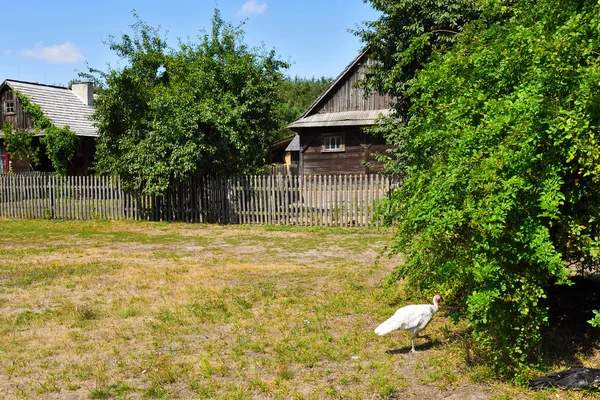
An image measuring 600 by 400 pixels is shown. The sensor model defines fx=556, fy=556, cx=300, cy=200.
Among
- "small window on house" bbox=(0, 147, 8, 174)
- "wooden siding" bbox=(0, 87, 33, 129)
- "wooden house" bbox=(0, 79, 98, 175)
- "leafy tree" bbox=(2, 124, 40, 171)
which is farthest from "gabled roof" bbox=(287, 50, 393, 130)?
"small window on house" bbox=(0, 147, 8, 174)

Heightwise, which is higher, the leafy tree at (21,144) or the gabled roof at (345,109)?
the gabled roof at (345,109)

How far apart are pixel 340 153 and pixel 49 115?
16.4 meters

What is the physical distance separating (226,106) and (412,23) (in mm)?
5935

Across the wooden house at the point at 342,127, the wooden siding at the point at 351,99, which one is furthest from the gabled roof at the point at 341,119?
the wooden siding at the point at 351,99

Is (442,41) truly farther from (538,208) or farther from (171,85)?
(538,208)

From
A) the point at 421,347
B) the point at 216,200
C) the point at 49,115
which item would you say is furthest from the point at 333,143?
the point at 421,347

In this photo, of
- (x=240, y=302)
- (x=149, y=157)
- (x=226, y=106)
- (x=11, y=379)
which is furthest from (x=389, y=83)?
(x=149, y=157)

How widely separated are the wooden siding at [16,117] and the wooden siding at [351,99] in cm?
1770

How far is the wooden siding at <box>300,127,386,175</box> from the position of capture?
88.2 feet

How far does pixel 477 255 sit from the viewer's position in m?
4.38

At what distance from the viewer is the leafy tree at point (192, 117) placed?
54.6 ft

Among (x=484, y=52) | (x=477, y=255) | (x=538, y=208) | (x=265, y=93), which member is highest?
→ (x=265, y=93)

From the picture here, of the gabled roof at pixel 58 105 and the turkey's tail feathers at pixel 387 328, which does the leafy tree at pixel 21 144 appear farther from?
the turkey's tail feathers at pixel 387 328

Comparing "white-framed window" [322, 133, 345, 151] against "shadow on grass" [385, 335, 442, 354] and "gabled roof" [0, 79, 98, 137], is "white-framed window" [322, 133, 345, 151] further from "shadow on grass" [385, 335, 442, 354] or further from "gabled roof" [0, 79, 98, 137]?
"shadow on grass" [385, 335, 442, 354]
